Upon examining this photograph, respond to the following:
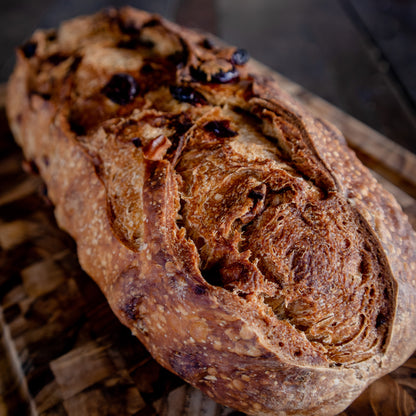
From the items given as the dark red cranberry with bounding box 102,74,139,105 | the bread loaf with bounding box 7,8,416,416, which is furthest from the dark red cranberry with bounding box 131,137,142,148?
the dark red cranberry with bounding box 102,74,139,105

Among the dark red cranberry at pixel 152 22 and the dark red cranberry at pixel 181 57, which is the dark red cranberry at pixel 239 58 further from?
the dark red cranberry at pixel 152 22

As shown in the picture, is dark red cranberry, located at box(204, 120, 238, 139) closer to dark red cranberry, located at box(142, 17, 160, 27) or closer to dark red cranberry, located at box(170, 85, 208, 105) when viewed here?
dark red cranberry, located at box(170, 85, 208, 105)

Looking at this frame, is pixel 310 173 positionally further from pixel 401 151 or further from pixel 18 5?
pixel 18 5

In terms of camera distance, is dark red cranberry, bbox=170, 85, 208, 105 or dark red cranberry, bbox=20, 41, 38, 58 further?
dark red cranberry, bbox=20, 41, 38, 58

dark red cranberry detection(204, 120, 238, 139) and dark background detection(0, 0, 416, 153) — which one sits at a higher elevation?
dark red cranberry detection(204, 120, 238, 139)

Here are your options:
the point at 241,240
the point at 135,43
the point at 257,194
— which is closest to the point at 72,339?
the point at 241,240

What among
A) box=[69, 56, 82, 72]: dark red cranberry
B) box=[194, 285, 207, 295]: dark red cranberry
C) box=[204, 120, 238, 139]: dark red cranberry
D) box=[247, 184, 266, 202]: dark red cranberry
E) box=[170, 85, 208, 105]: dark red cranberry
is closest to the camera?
box=[194, 285, 207, 295]: dark red cranberry
